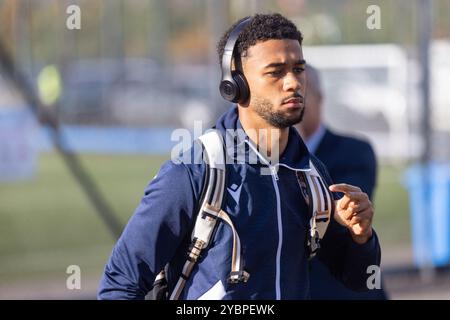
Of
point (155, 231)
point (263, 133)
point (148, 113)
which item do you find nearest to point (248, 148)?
point (263, 133)

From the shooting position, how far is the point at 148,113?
2834 cm

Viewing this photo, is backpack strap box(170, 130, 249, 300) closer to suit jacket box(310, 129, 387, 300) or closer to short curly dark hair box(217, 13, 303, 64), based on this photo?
short curly dark hair box(217, 13, 303, 64)

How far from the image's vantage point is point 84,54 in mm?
34594

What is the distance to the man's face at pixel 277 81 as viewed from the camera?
10.4 feet

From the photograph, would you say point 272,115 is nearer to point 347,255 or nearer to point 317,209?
point 317,209

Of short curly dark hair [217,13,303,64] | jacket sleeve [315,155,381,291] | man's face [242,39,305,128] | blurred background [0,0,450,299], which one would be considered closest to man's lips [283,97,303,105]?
man's face [242,39,305,128]

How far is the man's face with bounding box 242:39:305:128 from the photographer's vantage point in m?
3.16

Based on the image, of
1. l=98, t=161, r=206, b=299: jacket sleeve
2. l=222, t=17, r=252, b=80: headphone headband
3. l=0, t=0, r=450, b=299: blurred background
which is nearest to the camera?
l=98, t=161, r=206, b=299: jacket sleeve

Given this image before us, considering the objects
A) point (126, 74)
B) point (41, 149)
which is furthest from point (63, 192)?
point (126, 74)

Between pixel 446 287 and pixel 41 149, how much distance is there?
48.4 feet

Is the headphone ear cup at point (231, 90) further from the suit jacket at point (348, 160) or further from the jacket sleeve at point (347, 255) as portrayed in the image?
the suit jacket at point (348, 160)

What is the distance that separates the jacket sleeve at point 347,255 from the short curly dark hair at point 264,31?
51 cm

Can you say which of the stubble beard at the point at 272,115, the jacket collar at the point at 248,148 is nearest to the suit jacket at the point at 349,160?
the jacket collar at the point at 248,148
